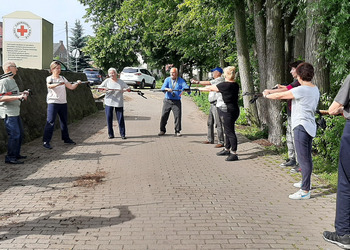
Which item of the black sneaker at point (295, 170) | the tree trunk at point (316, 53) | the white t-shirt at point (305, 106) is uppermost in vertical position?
the tree trunk at point (316, 53)

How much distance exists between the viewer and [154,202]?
548 centimetres

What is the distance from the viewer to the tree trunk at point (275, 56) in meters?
9.95

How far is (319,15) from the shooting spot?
7559 mm

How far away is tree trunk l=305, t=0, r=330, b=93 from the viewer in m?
7.80

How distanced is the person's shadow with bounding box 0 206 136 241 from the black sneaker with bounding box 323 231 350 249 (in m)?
2.21

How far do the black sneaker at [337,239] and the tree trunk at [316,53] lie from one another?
4374mm

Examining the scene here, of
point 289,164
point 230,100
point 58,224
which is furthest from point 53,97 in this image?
point 289,164

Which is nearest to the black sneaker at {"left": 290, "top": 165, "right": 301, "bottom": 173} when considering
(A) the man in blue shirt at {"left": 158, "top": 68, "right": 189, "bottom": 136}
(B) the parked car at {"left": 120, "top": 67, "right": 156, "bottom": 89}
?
(A) the man in blue shirt at {"left": 158, "top": 68, "right": 189, "bottom": 136}

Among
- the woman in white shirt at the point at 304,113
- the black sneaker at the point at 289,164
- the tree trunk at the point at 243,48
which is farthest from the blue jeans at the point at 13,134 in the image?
the tree trunk at the point at 243,48

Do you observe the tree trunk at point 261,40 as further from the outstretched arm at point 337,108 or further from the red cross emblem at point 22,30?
the red cross emblem at point 22,30

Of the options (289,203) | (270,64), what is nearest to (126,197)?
(289,203)

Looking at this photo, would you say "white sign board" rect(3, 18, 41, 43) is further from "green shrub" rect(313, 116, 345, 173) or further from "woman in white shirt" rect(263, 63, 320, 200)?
"woman in white shirt" rect(263, 63, 320, 200)

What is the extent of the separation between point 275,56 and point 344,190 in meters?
6.28

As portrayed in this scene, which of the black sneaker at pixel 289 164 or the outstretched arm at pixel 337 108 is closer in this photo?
the outstretched arm at pixel 337 108
